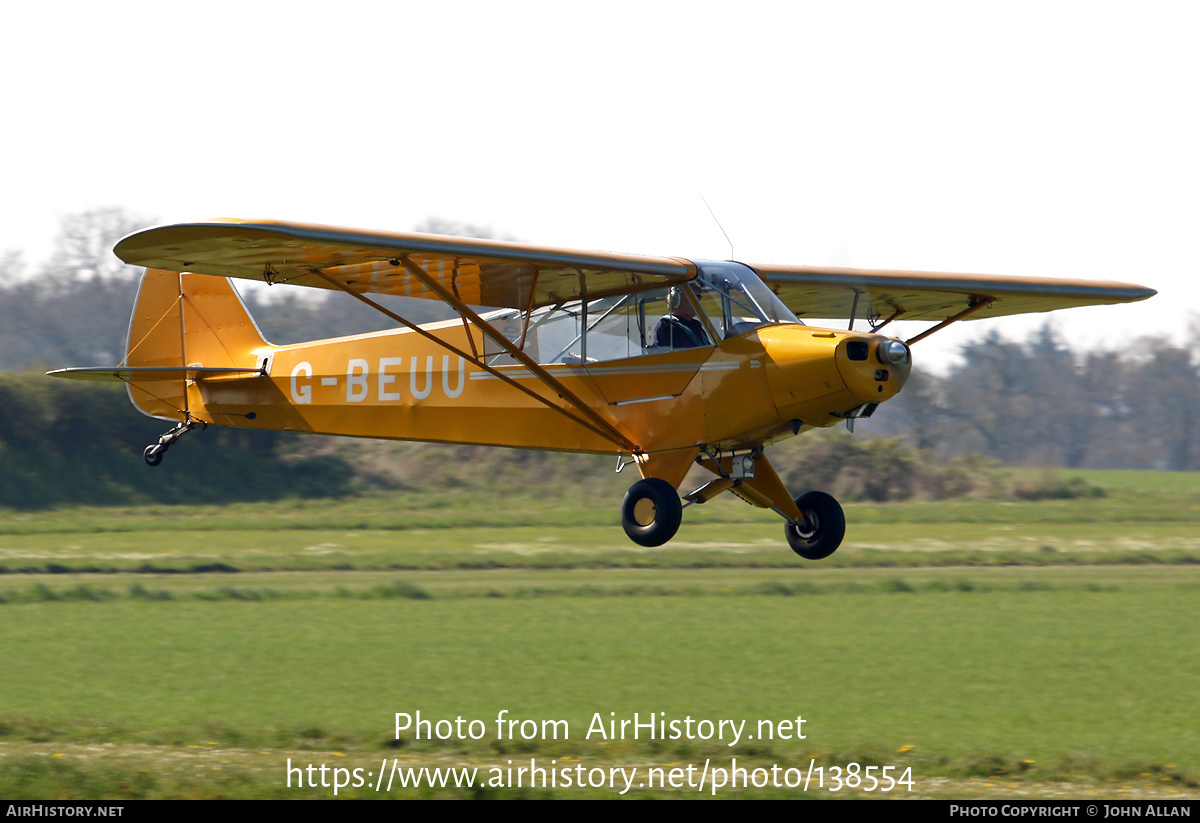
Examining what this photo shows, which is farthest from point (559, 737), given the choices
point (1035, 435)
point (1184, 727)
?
point (1035, 435)

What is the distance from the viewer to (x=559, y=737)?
29.3m

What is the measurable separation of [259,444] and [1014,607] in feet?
106

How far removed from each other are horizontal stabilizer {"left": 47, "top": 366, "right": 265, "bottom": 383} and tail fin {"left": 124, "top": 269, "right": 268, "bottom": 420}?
0.10 meters

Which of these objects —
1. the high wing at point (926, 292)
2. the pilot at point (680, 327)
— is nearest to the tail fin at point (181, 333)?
the pilot at point (680, 327)

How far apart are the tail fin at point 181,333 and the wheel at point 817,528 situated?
24.6 feet

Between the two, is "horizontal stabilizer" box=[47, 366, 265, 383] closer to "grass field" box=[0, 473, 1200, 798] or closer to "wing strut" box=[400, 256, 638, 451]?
"wing strut" box=[400, 256, 638, 451]

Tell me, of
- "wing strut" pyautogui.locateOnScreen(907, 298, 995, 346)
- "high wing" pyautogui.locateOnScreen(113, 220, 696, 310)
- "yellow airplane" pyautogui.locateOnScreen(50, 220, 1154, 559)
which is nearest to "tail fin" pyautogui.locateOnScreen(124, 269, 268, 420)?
"yellow airplane" pyautogui.locateOnScreen(50, 220, 1154, 559)

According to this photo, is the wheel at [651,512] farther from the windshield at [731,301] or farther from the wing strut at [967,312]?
the wing strut at [967,312]

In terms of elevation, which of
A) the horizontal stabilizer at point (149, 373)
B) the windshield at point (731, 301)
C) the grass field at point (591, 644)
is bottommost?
the grass field at point (591, 644)

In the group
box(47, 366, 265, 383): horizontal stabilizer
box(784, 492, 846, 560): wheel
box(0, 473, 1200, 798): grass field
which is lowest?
box(0, 473, 1200, 798): grass field

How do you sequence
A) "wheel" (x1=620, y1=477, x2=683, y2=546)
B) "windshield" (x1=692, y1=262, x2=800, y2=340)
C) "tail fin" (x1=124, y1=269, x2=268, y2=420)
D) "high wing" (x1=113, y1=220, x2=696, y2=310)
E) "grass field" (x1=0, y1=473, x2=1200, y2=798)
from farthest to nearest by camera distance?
"grass field" (x1=0, y1=473, x2=1200, y2=798) < "tail fin" (x1=124, y1=269, x2=268, y2=420) < "windshield" (x1=692, y1=262, x2=800, y2=340) < "wheel" (x1=620, y1=477, x2=683, y2=546) < "high wing" (x1=113, y1=220, x2=696, y2=310)

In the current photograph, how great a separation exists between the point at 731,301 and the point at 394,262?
307 centimetres

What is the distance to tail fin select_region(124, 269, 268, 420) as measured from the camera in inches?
586

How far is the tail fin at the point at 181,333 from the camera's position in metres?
14.9
